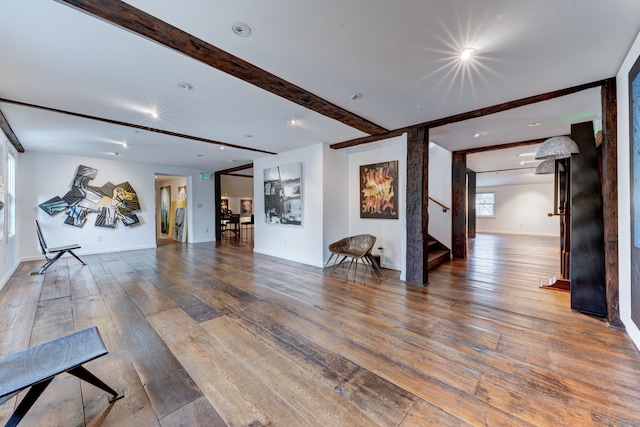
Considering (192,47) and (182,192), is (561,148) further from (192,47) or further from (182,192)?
(182,192)

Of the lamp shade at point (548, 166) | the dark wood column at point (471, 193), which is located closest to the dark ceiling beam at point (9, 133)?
the lamp shade at point (548, 166)

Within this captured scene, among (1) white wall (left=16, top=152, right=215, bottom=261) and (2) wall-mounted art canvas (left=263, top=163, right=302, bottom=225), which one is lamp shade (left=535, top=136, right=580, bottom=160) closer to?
(2) wall-mounted art canvas (left=263, top=163, right=302, bottom=225)

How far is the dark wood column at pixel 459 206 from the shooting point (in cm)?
594

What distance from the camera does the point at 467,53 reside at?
2.12 m

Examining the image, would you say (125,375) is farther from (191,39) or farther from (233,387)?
(191,39)

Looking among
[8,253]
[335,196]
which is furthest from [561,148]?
[8,253]

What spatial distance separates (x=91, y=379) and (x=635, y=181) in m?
4.24

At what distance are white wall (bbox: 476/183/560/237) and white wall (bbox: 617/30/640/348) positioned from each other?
9.61 m

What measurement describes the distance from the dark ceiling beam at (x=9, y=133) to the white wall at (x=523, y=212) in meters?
14.7

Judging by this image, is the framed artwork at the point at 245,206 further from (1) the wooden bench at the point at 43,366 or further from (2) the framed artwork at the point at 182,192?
(1) the wooden bench at the point at 43,366

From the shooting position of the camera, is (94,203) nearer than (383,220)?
No

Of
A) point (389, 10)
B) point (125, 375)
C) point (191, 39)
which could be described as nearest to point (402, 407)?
point (125, 375)

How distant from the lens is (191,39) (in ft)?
6.19

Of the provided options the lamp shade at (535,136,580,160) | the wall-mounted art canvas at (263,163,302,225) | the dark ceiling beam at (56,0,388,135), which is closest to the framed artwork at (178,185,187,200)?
the wall-mounted art canvas at (263,163,302,225)
